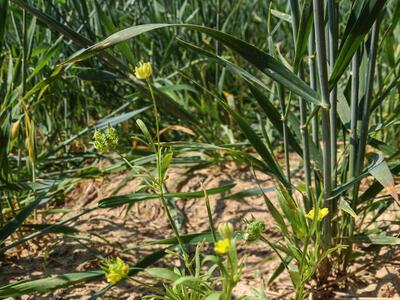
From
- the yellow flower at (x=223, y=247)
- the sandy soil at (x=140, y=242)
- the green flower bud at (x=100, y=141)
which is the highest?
the green flower bud at (x=100, y=141)

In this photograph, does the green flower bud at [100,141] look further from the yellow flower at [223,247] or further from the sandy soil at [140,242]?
the sandy soil at [140,242]

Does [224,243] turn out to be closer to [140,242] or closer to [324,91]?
[324,91]

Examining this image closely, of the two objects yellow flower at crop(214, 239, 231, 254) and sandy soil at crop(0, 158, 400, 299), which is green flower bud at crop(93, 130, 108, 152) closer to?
yellow flower at crop(214, 239, 231, 254)

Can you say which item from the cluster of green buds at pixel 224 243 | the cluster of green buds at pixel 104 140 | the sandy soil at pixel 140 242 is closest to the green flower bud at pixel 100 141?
the cluster of green buds at pixel 104 140

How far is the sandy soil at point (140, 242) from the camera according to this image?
3.72ft

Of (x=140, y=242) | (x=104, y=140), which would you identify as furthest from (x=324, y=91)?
(x=140, y=242)

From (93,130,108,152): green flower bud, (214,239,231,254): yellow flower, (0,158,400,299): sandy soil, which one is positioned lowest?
(0,158,400,299): sandy soil

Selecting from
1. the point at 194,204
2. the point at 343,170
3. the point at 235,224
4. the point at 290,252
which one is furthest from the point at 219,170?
the point at 290,252

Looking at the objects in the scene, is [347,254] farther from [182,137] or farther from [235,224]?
[182,137]

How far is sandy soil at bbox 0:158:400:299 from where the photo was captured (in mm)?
1133

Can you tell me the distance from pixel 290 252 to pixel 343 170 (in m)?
0.24

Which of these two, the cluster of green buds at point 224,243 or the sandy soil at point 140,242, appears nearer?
the cluster of green buds at point 224,243

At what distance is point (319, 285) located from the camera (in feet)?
3.58

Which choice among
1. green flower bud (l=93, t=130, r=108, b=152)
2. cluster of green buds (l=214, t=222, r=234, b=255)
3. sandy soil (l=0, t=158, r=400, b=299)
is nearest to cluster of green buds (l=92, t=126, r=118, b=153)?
green flower bud (l=93, t=130, r=108, b=152)
